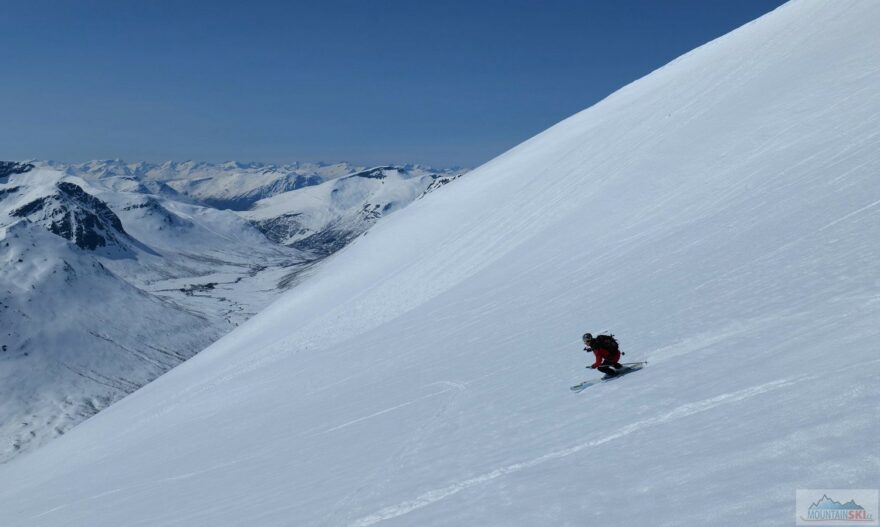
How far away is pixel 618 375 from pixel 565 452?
9.58 feet

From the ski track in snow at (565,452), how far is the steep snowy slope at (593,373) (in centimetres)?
5

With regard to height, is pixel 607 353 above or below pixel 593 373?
above

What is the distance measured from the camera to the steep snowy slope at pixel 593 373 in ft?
25.5

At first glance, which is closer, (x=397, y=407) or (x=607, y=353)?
(x=607, y=353)

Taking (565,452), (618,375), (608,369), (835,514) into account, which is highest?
(608,369)

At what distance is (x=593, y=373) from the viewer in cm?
1298

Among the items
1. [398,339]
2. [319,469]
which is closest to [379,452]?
[319,469]

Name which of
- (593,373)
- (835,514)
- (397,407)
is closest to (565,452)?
(593,373)

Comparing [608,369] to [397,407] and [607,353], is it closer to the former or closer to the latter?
[607,353]

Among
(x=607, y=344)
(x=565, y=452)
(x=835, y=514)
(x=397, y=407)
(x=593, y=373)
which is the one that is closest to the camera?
(x=835, y=514)

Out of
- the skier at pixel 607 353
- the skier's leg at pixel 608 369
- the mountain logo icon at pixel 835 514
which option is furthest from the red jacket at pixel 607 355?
the mountain logo icon at pixel 835 514

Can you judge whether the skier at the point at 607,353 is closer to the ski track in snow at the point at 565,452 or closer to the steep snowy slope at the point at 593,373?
the steep snowy slope at the point at 593,373

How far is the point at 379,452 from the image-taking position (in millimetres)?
13453

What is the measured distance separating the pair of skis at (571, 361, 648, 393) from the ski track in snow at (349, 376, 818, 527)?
2.42 meters
